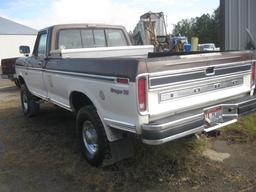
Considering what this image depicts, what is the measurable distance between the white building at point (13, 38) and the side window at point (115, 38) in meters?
40.8

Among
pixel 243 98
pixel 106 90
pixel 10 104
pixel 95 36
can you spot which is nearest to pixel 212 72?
pixel 243 98

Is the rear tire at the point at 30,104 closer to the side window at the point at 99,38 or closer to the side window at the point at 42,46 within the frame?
the side window at the point at 42,46

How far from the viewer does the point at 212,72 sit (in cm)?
420

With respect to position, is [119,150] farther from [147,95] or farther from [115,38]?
[115,38]

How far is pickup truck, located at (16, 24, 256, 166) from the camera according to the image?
359cm

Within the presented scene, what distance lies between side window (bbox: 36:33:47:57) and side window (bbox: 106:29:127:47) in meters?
1.26

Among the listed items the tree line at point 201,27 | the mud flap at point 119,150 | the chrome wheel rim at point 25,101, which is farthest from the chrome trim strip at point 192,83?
the tree line at point 201,27

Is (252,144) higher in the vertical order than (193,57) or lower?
lower

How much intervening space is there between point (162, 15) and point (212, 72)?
21.9 meters

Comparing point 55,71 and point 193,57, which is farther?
point 55,71

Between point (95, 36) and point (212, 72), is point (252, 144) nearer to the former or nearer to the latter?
point (212, 72)

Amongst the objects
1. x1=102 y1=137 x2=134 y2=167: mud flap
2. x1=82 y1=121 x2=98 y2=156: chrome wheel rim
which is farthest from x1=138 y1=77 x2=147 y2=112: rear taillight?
x1=82 y1=121 x2=98 y2=156: chrome wheel rim

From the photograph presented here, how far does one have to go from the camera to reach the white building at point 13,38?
46.7 meters

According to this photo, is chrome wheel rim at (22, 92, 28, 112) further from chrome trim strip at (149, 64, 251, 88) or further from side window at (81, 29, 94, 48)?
chrome trim strip at (149, 64, 251, 88)
